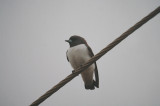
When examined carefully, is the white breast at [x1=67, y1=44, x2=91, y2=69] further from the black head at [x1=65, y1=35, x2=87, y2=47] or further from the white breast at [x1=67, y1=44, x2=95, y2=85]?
the black head at [x1=65, y1=35, x2=87, y2=47]

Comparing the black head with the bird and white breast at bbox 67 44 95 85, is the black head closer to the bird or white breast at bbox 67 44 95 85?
the bird

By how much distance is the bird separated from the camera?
4.06 m

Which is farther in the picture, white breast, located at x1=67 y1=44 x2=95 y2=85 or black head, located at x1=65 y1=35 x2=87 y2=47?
black head, located at x1=65 y1=35 x2=87 y2=47

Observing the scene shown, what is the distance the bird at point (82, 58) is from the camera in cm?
406

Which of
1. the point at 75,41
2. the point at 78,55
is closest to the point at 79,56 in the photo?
the point at 78,55

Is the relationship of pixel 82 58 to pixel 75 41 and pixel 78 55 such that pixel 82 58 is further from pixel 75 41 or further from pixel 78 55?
pixel 75 41

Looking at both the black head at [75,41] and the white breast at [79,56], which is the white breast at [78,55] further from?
the black head at [75,41]

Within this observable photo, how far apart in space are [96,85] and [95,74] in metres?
0.35

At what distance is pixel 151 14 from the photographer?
164 cm

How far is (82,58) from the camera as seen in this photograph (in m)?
4.07

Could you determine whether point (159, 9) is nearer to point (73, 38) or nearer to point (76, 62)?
point (76, 62)

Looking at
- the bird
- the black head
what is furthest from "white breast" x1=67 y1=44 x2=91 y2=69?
the black head

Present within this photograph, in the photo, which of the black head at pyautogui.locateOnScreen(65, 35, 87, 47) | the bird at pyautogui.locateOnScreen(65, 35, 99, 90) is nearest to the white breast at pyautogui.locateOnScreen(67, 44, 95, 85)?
the bird at pyautogui.locateOnScreen(65, 35, 99, 90)

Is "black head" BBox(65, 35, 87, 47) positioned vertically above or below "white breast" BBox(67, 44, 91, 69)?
above
